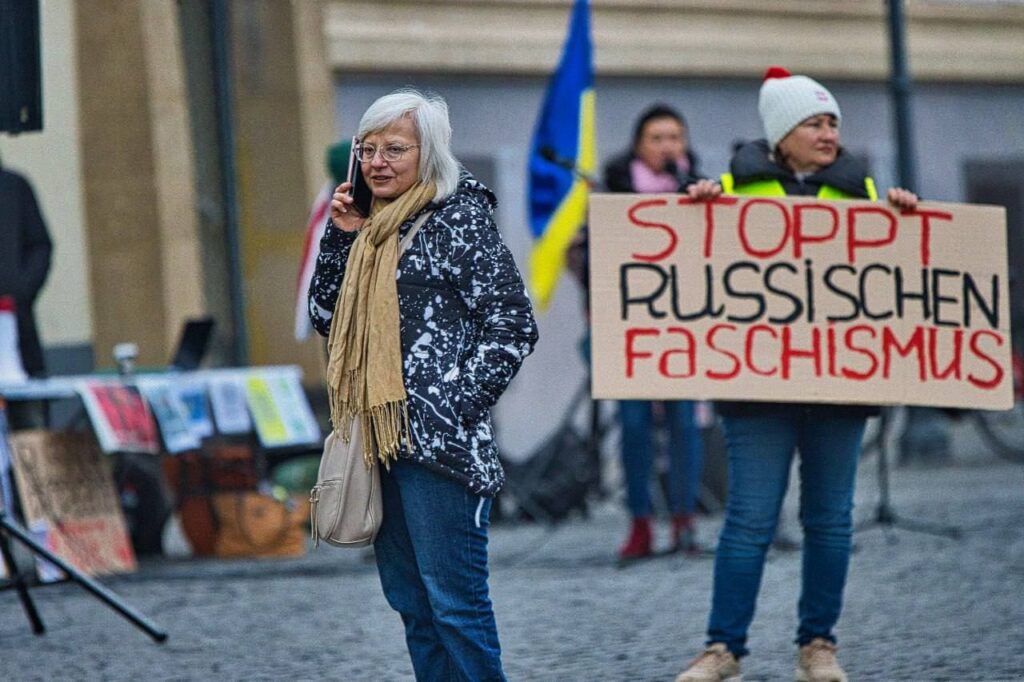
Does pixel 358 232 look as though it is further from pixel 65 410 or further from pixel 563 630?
pixel 65 410

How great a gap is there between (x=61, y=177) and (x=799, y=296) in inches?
391

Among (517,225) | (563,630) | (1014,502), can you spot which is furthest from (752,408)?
(517,225)

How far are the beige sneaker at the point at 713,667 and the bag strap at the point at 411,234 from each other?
1855 mm

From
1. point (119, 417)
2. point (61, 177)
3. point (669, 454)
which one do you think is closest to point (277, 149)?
point (61, 177)

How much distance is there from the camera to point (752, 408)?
20.6ft

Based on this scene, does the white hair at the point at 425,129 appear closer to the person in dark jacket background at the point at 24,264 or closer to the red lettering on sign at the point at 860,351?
the red lettering on sign at the point at 860,351

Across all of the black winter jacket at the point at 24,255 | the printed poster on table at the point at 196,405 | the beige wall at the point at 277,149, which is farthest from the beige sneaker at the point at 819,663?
the beige wall at the point at 277,149

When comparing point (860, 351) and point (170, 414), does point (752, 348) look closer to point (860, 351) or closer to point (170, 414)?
point (860, 351)

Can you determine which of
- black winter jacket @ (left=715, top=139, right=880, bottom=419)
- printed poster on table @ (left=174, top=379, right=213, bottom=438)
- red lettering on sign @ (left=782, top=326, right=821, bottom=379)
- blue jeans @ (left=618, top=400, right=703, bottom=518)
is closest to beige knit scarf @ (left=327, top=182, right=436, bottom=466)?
black winter jacket @ (left=715, top=139, right=880, bottom=419)

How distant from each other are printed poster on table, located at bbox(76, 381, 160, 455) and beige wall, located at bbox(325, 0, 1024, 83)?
325 inches

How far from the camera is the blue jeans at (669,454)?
9.47m

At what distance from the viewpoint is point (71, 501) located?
955 cm

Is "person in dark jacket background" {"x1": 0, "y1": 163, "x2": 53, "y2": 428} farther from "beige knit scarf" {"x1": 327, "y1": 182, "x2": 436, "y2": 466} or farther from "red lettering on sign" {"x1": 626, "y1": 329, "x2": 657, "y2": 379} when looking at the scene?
"beige knit scarf" {"x1": 327, "y1": 182, "x2": 436, "y2": 466}

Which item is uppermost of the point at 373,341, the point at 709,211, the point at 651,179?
the point at 651,179
